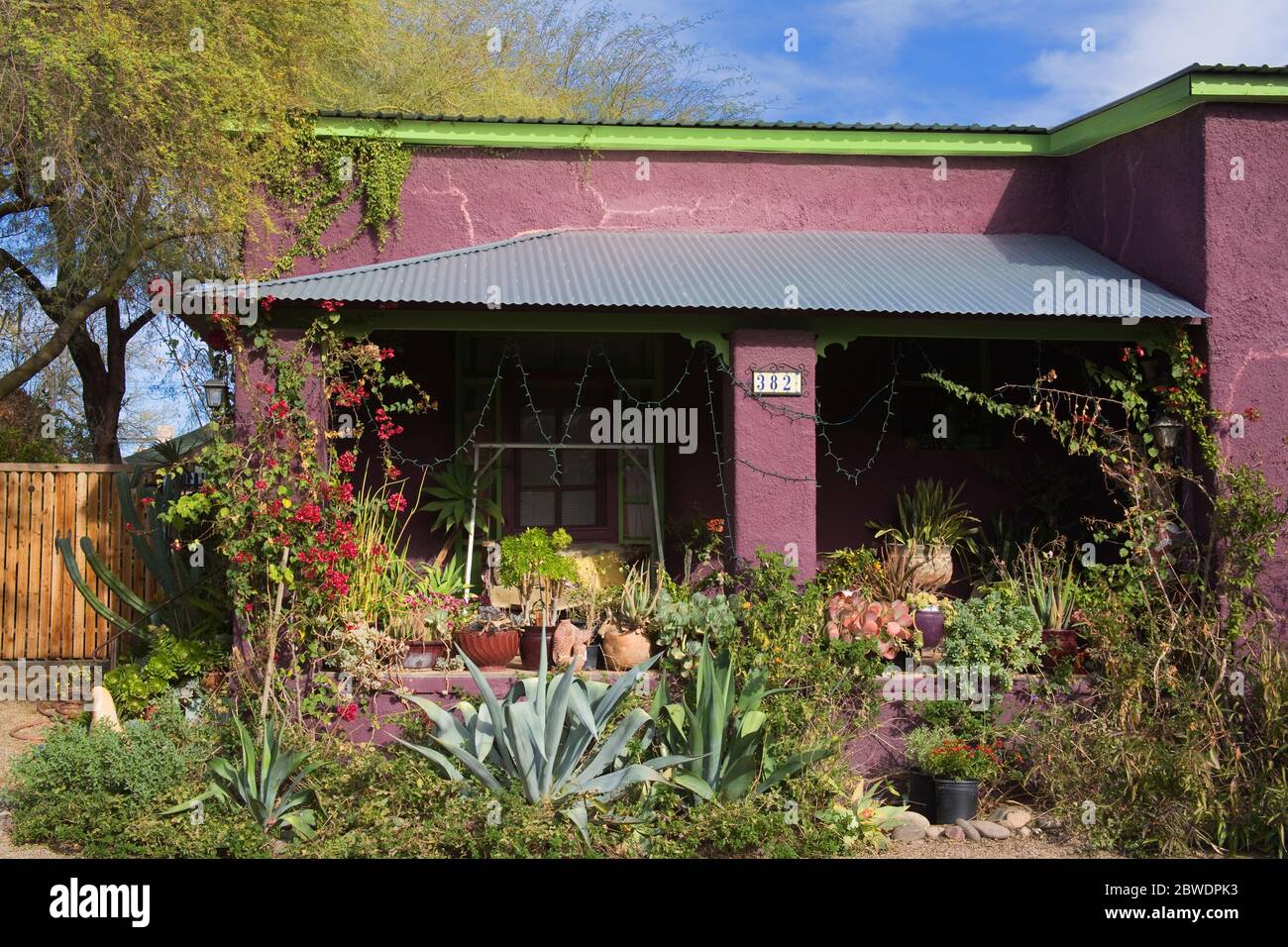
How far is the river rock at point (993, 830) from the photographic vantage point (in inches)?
263

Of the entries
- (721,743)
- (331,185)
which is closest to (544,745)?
(721,743)

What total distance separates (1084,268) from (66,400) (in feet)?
54.8

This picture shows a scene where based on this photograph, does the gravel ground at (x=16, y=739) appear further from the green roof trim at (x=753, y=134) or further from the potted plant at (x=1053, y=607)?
the potted plant at (x=1053, y=607)

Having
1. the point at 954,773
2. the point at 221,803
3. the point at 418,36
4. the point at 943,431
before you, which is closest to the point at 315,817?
the point at 221,803

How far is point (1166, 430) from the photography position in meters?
8.12

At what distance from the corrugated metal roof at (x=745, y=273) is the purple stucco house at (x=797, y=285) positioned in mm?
33

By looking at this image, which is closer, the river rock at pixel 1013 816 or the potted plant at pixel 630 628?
the river rock at pixel 1013 816

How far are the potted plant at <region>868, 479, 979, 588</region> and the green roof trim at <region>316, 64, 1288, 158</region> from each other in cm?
291

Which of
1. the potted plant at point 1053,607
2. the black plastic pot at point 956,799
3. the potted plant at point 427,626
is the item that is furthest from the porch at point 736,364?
the black plastic pot at point 956,799

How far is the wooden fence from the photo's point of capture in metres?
10.4

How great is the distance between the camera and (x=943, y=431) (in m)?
10.0

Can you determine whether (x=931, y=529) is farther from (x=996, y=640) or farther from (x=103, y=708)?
(x=103, y=708)

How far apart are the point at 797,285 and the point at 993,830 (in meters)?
3.90

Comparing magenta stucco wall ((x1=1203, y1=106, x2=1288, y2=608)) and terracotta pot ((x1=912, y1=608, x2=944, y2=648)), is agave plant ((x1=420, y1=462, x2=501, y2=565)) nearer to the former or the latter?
terracotta pot ((x1=912, y1=608, x2=944, y2=648))
